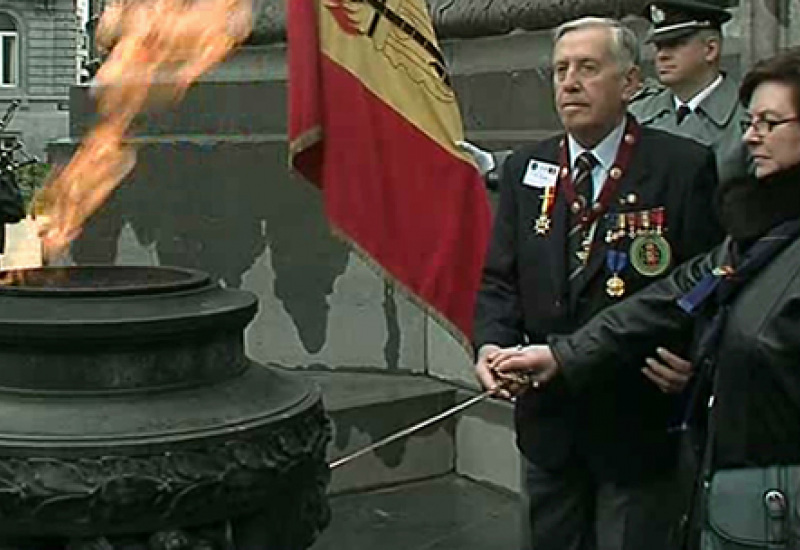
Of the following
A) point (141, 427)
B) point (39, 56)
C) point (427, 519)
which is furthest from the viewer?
point (39, 56)

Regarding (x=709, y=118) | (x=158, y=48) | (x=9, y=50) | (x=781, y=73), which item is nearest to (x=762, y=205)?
(x=781, y=73)

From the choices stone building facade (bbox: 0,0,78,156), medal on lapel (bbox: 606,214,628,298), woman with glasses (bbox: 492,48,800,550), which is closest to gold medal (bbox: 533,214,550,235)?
medal on lapel (bbox: 606,214,628,298)

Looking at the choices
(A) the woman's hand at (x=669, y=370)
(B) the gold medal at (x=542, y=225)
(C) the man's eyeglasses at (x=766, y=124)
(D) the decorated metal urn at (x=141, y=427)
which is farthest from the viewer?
(B) the gold medal at (x=542, y=225)

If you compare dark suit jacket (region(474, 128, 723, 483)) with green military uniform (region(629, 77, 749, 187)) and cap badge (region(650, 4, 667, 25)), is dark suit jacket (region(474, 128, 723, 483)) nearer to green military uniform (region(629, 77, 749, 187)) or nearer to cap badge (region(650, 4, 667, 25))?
green military uniform (region(629, 77, 749, 187))

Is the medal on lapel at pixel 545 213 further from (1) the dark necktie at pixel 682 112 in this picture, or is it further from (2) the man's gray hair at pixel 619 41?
(1) the dark necktie at pixel 682 112

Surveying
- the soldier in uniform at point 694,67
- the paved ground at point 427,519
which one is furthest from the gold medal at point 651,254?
the paved ground at point 427,519

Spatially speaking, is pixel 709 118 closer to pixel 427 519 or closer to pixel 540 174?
pixel 540 174

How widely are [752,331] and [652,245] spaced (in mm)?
553

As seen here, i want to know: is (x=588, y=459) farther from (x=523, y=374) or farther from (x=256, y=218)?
(x=256, y=218)

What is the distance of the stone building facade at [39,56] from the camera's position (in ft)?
133

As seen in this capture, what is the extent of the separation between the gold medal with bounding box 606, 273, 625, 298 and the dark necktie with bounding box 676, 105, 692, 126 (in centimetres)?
88

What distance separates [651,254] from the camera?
10.6 ft

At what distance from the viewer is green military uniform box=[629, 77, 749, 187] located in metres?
3.79

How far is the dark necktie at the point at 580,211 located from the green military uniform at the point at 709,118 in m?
0.44
